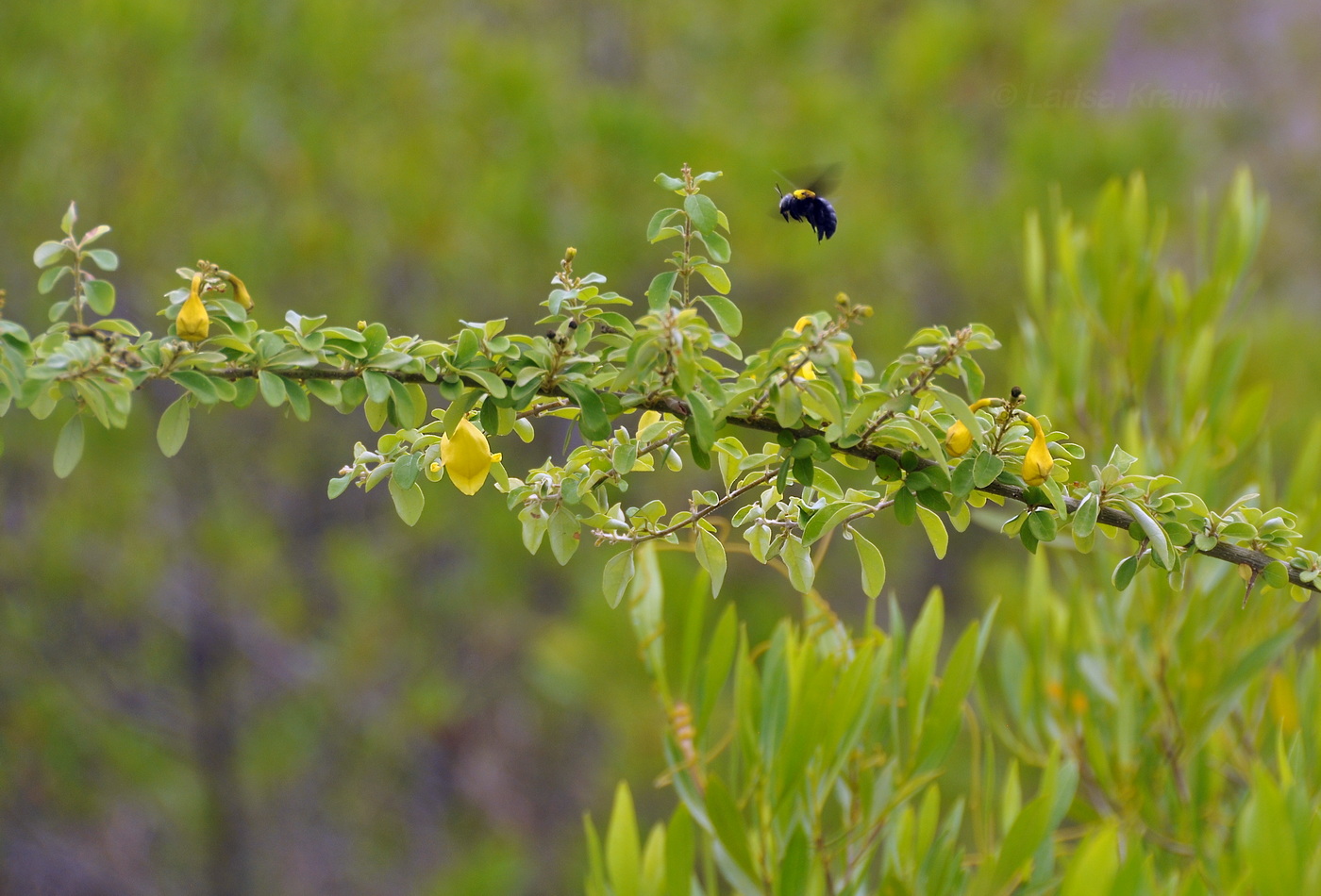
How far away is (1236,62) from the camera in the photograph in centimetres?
430

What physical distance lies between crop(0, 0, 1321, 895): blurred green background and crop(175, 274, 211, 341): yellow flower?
1.80m

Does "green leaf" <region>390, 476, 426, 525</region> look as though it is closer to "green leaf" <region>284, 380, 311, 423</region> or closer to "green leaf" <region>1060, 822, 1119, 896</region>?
"green leaf" <region>284, 380, 311, 423</region>

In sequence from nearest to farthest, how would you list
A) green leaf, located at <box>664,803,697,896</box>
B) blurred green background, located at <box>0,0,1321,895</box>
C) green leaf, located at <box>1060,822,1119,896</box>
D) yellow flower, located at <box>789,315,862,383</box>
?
yellow flower, located at <box>789,315,862,383</box>
green leaf, located at <box>1060,822,1119,896</box>
green leaf, located at <box>664,803,697,896</box>
blurred green background, located at <box>0,0,1321,895</box>

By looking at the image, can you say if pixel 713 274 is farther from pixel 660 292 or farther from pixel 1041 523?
pixel 1041 523

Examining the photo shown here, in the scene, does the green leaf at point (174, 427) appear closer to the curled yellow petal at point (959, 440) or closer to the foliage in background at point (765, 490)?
the foliage in background at point (765, 490)

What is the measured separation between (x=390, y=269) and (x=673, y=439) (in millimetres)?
2388

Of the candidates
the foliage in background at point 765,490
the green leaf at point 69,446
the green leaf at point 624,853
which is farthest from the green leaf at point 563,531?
the green leaf at point 624,853

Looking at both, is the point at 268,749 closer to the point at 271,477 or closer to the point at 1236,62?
the point at 271,477

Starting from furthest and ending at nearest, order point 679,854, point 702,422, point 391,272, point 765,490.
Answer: point 391,272 < point 679,854 < point 765,490 < point 702,422

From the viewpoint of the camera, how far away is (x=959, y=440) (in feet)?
1.53

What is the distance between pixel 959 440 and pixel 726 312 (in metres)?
0.12

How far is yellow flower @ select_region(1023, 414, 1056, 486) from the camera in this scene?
0.47 meters

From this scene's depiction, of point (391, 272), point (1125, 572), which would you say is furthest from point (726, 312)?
point (391, 272)

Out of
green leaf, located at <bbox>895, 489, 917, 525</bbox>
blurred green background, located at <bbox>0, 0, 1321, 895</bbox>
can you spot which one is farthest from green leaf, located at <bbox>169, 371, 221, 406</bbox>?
blurred green background, located at <bbox>0, 0, 1321, 895</bbox>
